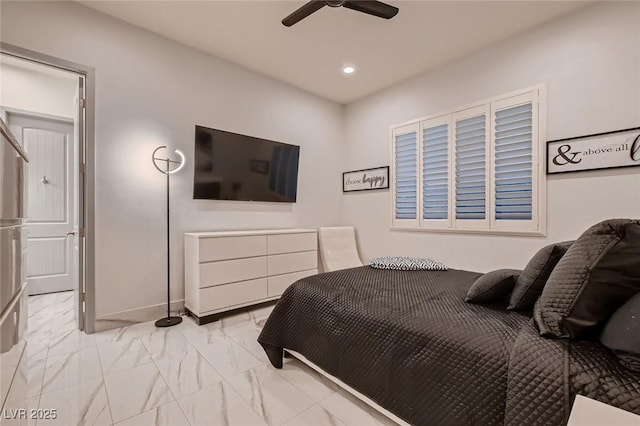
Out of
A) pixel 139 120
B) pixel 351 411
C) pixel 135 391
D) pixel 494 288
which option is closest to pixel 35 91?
pixel 139 120

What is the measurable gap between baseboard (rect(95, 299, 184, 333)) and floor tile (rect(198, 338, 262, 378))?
0.94 metres

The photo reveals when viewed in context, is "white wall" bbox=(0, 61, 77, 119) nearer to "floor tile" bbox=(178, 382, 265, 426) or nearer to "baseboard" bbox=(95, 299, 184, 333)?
"baseboard" bbox=(95, 299, 184, 333)

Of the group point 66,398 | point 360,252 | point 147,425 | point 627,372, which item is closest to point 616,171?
point 627,372

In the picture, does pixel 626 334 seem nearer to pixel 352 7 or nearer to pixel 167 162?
pixel 352 7

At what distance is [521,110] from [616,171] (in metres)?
0.98

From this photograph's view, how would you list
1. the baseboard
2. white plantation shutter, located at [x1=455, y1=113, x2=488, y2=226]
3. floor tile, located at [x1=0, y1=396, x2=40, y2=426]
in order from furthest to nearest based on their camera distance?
Result: 1. white plantation shutter, located at [x1=455, y1=113, x2=488, y2=226]
2. the baseboard
3. floor tile, located at [x1=0, y1=396, x2=40, y2=426]

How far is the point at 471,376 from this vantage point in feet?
3.59

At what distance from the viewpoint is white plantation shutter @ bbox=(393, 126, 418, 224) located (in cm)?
380

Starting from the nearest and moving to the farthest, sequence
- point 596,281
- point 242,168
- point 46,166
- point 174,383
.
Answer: point 596,281 → point 174,383 → point 242,168 → point 46,166

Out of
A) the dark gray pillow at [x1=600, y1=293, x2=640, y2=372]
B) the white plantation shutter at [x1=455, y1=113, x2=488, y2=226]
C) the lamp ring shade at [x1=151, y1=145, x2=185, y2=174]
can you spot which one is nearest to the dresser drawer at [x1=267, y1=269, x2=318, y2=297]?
the lamp ring shade at [x1=151, y1=145, x2=185, y2=174]

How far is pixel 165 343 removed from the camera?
240cm

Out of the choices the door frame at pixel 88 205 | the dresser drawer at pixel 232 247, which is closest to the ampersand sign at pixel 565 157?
the dresser drawer at pixel 232 247

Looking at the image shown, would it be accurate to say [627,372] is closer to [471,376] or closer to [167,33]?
[471,376]

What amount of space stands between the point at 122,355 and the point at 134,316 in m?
0.68
